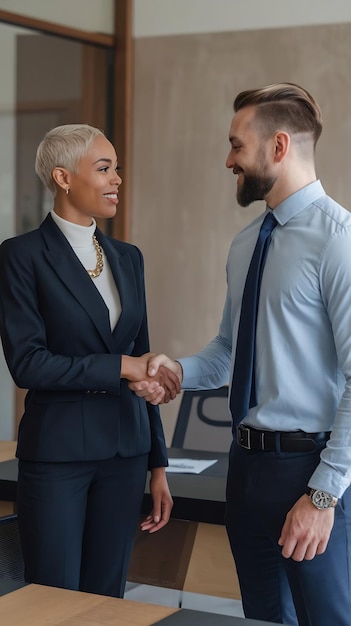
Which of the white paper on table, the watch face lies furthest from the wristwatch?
the white paper on table

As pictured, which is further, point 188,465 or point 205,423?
point 205,423

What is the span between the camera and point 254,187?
2041mm

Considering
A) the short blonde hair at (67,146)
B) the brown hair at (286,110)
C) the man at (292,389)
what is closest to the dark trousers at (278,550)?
the man at (292,389)

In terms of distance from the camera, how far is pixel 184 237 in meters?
5.59

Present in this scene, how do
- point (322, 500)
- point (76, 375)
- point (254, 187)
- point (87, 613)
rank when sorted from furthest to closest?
point (76, 375) < point (254, 187) < point (322, 500) < point (87, 613)

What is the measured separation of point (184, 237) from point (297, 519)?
3870 millimetres

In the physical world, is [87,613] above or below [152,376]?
below

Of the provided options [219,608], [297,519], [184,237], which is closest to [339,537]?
[297,519]

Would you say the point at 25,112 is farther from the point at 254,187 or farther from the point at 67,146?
the point at 254,187

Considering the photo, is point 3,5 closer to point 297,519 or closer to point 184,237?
point 184,237

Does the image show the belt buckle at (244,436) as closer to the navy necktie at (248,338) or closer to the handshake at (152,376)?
the navy necktie at (248,338)

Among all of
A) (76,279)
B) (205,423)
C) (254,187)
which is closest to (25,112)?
(205,423)

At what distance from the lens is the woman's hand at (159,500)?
8.09 ft

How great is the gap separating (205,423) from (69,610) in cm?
216
